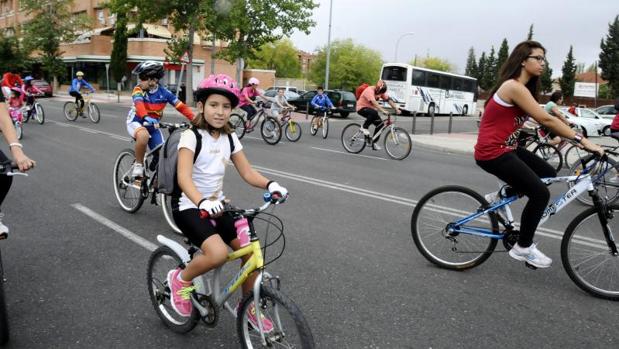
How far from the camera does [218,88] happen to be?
2.91 meters

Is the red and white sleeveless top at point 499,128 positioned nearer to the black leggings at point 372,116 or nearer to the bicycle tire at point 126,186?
the bicycle tire at point 126,186

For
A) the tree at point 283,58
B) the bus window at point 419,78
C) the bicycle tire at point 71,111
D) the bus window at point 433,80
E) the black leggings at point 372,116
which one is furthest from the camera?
the tree at point 283,58

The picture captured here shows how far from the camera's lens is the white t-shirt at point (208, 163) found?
2963 millimetres

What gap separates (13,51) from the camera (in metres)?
45.5

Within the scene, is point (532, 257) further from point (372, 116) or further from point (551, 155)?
point (372, 116)

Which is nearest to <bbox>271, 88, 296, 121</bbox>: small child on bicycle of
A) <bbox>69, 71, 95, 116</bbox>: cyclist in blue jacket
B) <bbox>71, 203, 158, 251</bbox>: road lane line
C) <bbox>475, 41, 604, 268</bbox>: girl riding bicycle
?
<bbox>69, 71, 95, 116</bbox>: cyclist in blue jacket

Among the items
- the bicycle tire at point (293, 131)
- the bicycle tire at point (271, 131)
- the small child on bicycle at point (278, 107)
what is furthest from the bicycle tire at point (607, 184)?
the small child on bicycle at point (278, 107)

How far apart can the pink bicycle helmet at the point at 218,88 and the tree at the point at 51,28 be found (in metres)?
46.6

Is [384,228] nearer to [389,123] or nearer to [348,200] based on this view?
[348,200]

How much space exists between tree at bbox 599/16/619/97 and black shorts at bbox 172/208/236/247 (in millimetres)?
77623

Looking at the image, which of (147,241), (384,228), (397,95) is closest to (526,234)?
(384,228)

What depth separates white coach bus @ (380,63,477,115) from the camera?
112 ft

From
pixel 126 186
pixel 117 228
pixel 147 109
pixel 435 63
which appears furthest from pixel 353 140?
pixel 435 63

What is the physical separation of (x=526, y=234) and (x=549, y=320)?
760mm
